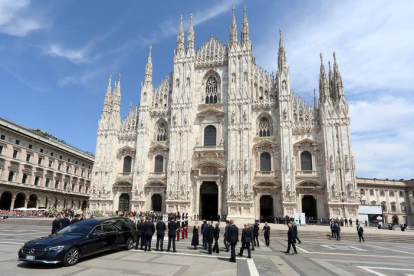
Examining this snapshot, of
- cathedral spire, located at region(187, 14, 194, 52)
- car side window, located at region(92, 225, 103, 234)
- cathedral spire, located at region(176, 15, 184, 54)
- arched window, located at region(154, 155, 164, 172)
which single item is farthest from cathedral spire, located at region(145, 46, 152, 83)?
car side window, located at region(92, 225, 103, 234)

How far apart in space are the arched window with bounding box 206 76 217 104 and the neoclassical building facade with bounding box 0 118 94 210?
94.5 feet

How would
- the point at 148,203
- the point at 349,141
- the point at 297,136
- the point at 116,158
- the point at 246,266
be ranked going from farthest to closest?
1. the point at 116,158
2. the point at 148,203
3. the point at 297,136
4. the point at 349,141
5. the point at 246,266

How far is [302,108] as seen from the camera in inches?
1352

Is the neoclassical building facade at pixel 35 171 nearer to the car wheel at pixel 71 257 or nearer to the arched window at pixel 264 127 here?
the arched window at pixel 264 127

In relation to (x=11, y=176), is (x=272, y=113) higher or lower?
higher

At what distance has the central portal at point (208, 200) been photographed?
112 feet

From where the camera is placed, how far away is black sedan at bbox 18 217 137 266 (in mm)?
8398

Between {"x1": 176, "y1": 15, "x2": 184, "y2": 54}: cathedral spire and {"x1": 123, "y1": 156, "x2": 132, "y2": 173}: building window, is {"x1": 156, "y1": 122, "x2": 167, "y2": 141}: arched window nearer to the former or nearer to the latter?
{"x1": 123, "y1": 156, "x2": 132, "y2": 173}: building window

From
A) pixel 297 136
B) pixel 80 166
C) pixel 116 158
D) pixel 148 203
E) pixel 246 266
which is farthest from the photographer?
pixel 80 166

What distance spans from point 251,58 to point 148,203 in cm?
2396

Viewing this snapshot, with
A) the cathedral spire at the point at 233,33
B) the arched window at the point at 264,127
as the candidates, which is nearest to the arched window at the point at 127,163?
the arched window at the point at 264,127

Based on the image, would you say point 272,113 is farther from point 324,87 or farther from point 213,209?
point 213,209

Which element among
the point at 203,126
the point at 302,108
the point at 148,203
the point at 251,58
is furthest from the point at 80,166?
the point at 302,108

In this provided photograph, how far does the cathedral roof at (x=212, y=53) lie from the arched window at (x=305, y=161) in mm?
16330
